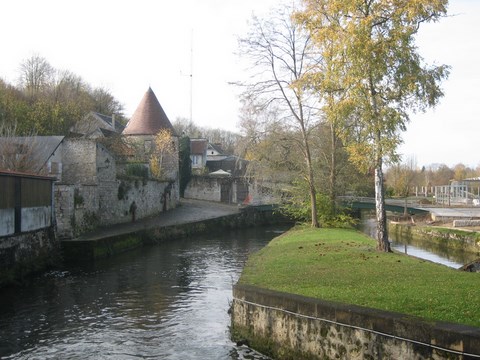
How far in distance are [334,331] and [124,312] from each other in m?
6.90

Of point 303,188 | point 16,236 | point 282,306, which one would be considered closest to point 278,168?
point 303,188

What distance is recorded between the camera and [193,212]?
4178 centimetres

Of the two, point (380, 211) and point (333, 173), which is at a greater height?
point (333, 173)

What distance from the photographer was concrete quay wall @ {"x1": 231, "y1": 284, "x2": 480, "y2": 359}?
6258mm

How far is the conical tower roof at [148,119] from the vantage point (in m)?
45.8

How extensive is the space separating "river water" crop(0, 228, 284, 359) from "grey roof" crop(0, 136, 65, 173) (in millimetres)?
8115

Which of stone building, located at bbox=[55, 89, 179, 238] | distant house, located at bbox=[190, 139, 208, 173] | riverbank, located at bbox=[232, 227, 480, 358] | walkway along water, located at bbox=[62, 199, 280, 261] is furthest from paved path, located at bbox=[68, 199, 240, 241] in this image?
distant house, located at bbox=[190, 139, 208, 173]

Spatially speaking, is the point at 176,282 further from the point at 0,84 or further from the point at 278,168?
the point at 0,84

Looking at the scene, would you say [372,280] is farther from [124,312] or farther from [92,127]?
[92,127]

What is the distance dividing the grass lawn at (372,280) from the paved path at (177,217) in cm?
1203

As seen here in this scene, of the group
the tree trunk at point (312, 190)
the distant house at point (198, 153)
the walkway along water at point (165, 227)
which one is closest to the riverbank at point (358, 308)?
the walkway along water at point (165, 227)

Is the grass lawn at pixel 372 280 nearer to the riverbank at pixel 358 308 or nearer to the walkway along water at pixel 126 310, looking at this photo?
the riverbank at pixel 358 308

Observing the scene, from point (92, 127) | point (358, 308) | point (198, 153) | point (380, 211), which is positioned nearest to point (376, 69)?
point (380, 211)

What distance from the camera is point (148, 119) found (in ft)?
152
